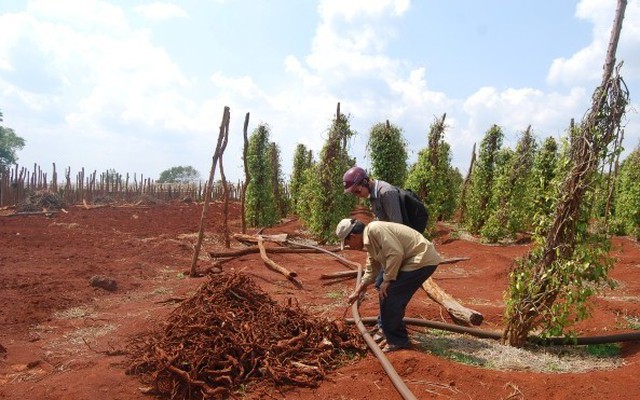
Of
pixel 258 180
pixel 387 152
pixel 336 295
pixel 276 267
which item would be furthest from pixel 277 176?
pixel 336 295

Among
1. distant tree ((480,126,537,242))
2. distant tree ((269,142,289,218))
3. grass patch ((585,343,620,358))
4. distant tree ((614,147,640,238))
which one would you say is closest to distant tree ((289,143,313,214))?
distant tree ((269,142,289,218))

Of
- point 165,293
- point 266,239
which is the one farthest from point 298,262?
point 165,293

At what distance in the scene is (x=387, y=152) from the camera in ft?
50.6

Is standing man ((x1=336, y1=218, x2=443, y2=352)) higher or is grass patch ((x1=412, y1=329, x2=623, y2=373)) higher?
standing man ((x1=336, y1=218, x2=443, y2=352))

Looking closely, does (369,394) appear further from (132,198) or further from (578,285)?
(132,198)

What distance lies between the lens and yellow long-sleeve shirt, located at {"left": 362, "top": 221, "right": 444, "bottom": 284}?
4.44 m

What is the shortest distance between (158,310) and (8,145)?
160ft

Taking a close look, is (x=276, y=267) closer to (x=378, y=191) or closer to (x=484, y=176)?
(x=378, y=191)

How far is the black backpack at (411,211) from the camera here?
5.09m

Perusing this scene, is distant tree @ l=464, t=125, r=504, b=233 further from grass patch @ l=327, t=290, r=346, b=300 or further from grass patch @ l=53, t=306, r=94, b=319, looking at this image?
grass patch @ l=53, t=306, r=94, b=319

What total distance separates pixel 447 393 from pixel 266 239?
853 centimetres

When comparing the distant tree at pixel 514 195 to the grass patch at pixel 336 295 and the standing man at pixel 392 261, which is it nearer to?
the grass patch at pixel 336 295

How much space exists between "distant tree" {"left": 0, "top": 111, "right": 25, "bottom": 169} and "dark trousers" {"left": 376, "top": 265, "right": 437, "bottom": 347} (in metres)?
45.4

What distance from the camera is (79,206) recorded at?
25.0m
